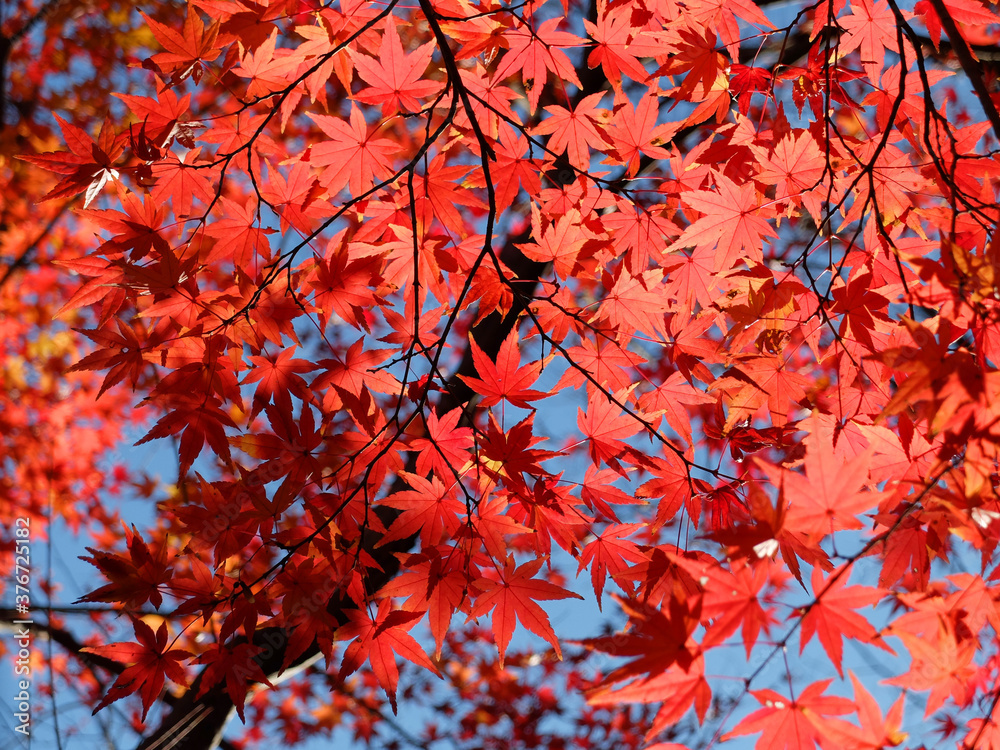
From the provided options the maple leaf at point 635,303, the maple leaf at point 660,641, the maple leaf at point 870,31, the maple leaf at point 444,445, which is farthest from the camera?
the maple leaf at point 870,31

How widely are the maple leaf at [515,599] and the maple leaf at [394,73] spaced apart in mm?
1200

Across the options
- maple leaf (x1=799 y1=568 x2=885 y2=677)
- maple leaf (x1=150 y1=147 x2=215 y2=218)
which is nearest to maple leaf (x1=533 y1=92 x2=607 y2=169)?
maple leaf (x1=150 y1=147 x2=215 y2=218)

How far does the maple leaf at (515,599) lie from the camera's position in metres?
1.43

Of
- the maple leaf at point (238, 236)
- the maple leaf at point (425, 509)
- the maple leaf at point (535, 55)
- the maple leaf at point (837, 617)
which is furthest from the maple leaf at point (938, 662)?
the maple leaf at point (238, 236)

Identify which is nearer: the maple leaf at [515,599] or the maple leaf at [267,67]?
the maple leaf at [515,599]

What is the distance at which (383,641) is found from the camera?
58.5 inches

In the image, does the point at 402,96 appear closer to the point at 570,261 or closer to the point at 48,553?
the point at 570,261

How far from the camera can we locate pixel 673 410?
172 cm

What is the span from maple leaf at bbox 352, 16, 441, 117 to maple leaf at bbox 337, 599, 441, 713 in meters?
1.27

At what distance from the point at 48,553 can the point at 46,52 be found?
6574 millimetres

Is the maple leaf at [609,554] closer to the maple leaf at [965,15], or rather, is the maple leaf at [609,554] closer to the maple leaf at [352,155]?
the maple leaf at [352,155]

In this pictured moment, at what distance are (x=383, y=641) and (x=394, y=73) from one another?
55.6 inches

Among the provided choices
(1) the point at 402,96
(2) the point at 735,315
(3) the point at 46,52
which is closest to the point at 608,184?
(2) the point at 735,315

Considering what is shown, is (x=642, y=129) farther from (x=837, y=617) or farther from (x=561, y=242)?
(x=837, y=617)
